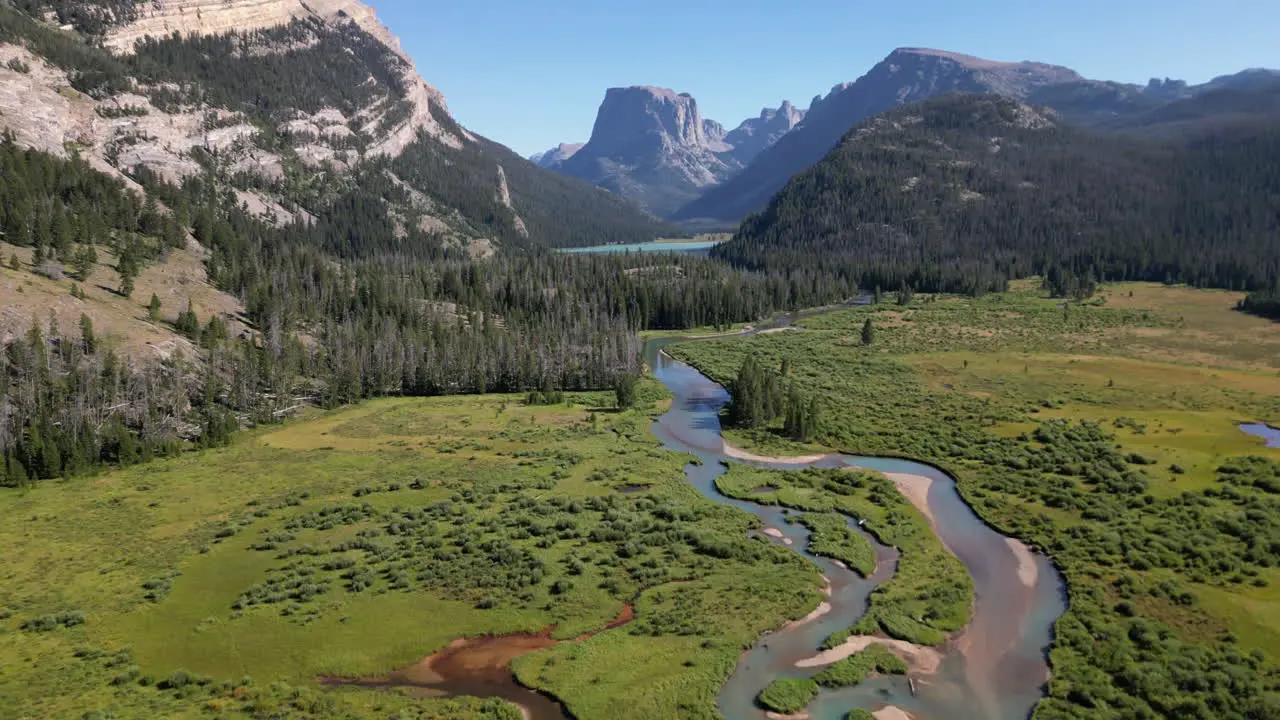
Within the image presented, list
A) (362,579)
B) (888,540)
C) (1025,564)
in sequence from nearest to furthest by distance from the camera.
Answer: (362,579) → (1025,564) → (888,540)

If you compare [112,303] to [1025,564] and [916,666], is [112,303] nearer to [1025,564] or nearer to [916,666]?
[916,666]

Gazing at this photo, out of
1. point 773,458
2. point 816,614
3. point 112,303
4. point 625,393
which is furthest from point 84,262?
point 816,614

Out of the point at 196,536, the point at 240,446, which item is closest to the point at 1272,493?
the point at 196,536

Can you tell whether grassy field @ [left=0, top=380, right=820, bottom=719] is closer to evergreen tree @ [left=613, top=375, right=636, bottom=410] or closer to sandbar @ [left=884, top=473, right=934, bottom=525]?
sandbar @ [left=884, top=473, right=934, bottom=525]

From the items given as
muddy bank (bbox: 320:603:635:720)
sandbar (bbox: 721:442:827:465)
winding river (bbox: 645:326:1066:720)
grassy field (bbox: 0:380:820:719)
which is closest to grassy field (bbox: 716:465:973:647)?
winding river (bbox: 645:326:1066:720)

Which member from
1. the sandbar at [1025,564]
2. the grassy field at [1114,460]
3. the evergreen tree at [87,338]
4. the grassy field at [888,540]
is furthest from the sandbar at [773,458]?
the evergreen tree at [87,338]

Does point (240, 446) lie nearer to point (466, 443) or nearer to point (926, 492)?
point (466, 443)
